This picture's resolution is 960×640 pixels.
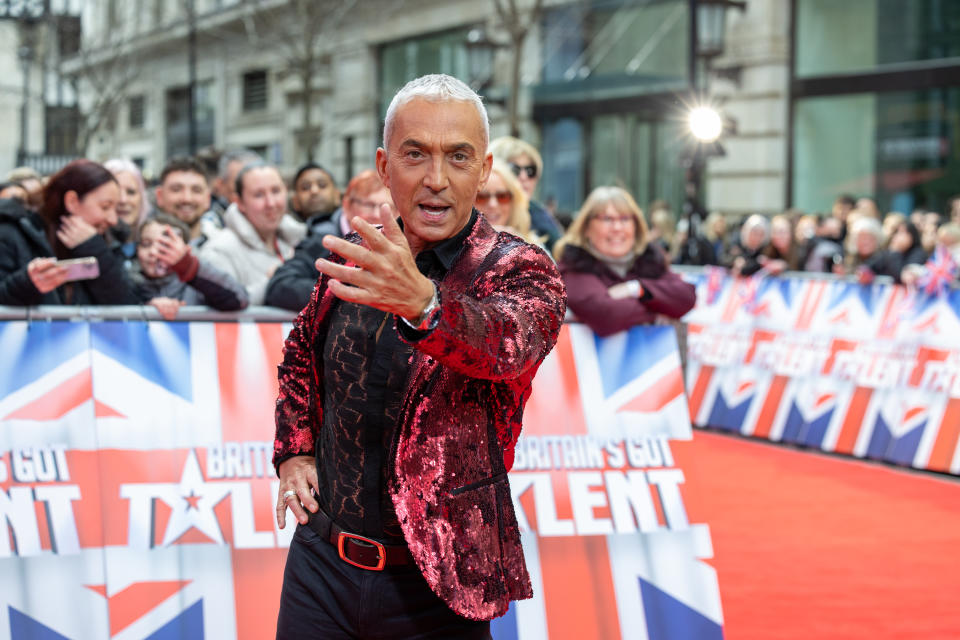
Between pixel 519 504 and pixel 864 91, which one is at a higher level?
pixel 864 91

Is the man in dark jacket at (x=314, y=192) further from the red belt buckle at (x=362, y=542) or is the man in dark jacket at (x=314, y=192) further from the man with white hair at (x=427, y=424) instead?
Result: the red belt buckle at (x=362, y=542)

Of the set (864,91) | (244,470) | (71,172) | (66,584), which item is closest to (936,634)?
(244,470)

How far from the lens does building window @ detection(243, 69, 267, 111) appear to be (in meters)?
33.5

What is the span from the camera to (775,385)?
1079 centimetres

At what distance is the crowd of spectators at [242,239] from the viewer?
5.12m

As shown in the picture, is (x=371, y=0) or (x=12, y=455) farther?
(x=371, y=0)

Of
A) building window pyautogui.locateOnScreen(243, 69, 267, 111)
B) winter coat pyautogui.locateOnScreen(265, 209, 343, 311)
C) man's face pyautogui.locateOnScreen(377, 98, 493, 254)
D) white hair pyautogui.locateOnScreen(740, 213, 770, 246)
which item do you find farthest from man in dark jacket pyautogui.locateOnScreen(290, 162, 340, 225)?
building window pyautogui.locateOnScreen(243, 69, 267, 111)

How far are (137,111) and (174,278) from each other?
130 feet

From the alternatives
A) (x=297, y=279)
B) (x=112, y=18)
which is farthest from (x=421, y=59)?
(x=297, y=279)

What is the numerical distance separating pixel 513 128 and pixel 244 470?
1387cm

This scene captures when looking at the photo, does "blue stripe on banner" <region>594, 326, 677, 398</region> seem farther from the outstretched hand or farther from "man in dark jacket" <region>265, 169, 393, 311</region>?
the outstretched hand

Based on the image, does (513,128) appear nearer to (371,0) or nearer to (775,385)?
(775,385)

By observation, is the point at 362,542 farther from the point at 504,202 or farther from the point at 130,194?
the point at 130,194

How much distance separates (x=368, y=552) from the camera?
2.58m
